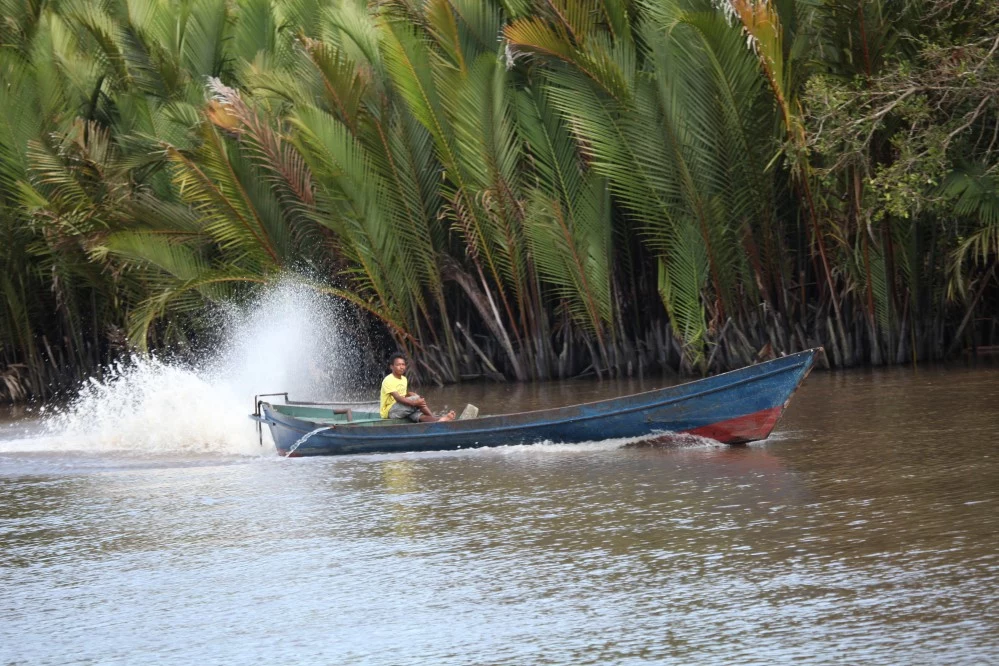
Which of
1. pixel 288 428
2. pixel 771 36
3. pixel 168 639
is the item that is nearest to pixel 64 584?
pixel 168 639

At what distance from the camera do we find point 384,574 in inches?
268

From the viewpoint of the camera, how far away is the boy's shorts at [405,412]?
40.7 feet

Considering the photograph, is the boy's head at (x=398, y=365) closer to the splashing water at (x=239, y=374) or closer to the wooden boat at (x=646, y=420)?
the wooden boat at (x=646, y=420)

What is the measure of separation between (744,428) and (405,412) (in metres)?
3.43

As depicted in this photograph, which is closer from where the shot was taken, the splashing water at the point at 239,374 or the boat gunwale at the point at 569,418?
the boat gunwale at the point at 569,418

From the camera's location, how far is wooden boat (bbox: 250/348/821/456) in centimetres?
1021

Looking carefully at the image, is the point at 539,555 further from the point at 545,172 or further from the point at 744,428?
the point at 545,172

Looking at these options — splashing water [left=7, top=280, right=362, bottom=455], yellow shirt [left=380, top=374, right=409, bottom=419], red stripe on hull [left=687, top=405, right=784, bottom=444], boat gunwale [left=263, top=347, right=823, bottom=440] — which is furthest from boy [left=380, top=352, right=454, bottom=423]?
red stripe on hull [left=687, top=405, right=784, bottom=444]

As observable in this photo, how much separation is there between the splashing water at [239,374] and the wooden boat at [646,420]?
147 inches

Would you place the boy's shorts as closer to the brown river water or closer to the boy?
the boy

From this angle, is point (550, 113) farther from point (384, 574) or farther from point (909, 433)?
point (384, 574)

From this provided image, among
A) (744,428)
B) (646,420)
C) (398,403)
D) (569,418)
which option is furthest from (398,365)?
(744,428)

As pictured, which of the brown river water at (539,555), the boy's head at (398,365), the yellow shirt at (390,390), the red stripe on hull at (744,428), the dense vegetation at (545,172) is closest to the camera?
the brown river water at (539,555)

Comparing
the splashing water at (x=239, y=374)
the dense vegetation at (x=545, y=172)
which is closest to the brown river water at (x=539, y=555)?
the splashing water at (x=239, y=374)
